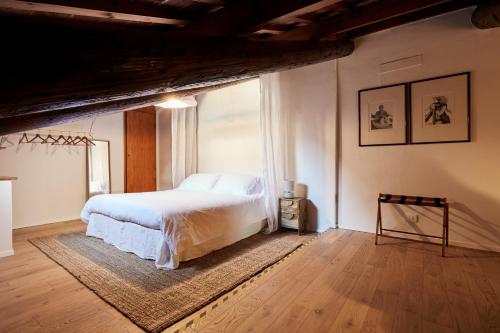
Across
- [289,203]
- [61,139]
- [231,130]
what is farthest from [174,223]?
[61,139]

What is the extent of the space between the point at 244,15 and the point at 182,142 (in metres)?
3.63

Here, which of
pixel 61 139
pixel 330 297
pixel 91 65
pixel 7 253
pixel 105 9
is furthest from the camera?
pixel 61 139

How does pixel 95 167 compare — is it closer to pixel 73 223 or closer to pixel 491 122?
pixel 73 223

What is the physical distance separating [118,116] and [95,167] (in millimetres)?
1099

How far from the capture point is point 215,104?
486cm

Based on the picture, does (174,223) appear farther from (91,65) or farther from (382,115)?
(382,115)

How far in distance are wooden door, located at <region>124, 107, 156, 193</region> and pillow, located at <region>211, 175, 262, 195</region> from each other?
2.21 meters

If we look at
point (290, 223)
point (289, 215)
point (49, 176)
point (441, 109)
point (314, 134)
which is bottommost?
point (290, 223)

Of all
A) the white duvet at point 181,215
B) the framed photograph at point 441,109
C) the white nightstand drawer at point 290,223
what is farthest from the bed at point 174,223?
the framed photograph at point 441,109

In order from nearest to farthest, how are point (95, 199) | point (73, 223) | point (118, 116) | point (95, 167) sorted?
point (95, 199) < point (73, 223) < point (95, 167) < point (118, 116)

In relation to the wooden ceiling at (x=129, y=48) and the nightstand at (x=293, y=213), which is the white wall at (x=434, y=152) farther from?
the nightstand at (x=293, y=213)

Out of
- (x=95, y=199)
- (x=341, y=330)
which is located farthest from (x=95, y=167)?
(x=341, y=330)

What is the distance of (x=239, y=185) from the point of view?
3.89 m

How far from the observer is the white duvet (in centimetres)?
248
